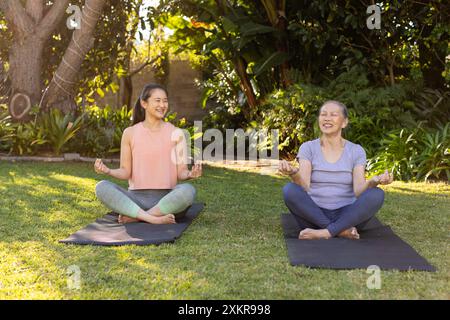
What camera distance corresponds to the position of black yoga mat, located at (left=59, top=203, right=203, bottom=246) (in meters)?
3.82

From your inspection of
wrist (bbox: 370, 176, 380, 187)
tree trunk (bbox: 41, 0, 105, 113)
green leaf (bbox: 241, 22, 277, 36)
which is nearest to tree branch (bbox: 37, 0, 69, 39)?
tree trunk (bbox: 41, 0, 105, 113)

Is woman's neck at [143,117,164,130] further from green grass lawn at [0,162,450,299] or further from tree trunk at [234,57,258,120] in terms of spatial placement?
tree trunk at [234,57,258,120]

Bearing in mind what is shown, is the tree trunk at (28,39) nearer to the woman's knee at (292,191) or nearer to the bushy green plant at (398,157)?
the bushy green plant at (398,157)

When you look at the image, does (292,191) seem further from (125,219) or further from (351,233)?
(125,219)

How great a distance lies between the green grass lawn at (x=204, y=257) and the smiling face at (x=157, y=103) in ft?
3.04

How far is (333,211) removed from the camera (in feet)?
13.6


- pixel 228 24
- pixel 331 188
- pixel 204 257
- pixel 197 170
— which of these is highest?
pixel 228 24

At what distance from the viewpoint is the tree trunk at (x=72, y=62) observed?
884cm

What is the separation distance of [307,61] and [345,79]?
1.20 metres

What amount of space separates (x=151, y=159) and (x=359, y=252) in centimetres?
187

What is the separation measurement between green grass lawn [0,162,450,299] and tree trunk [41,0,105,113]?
3.57 metres

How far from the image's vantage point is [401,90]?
870 cm

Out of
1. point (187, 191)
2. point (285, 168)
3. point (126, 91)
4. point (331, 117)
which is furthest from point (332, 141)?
point (126, 91)
